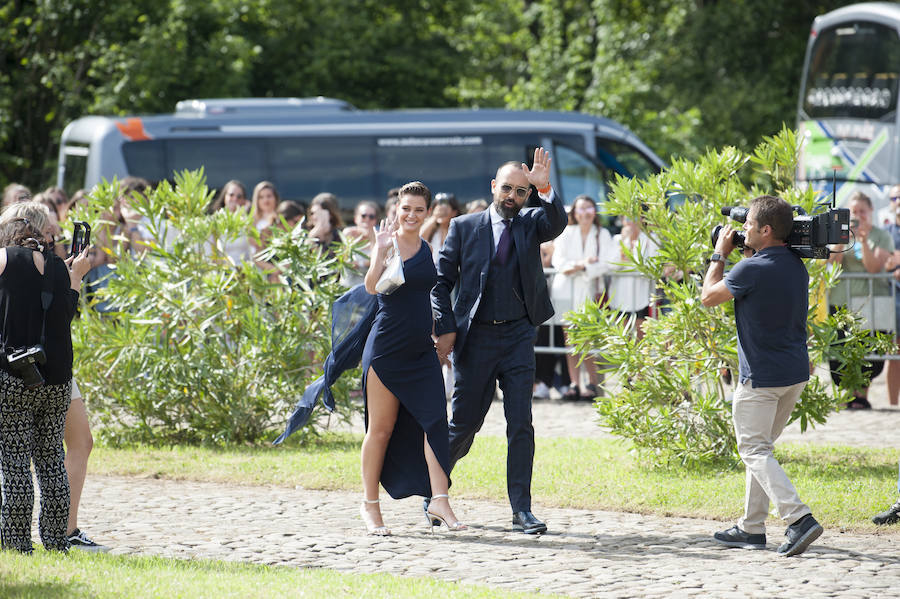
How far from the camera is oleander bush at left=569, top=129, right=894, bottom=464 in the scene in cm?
820

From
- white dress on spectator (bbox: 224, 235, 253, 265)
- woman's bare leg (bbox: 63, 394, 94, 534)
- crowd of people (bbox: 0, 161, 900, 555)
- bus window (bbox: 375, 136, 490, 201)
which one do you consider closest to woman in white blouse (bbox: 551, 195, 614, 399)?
white dress on spectator (bbox: 224, 235, 253, 265)

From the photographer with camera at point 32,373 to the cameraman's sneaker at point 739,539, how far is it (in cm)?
327

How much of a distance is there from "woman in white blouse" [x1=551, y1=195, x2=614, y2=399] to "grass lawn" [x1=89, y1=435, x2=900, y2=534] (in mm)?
2532

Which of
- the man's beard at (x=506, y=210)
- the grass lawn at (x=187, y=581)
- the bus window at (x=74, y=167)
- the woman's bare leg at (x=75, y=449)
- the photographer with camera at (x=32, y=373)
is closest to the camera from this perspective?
the grass lawn at (x=187, y=581)

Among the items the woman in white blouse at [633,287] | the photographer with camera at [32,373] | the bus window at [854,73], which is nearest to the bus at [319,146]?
the bus window at [854,73]

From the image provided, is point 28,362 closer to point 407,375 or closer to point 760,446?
point 407,375

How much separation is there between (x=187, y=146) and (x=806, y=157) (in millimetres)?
10295

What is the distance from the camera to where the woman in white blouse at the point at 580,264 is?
1210cm

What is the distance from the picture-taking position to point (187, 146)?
20.6 metres

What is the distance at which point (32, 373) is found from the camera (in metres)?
5.86

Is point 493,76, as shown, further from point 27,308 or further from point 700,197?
point 27,308

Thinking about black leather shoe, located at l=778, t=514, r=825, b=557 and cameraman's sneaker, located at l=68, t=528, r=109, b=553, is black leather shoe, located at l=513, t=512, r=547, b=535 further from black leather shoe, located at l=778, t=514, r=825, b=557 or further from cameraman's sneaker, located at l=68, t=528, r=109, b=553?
cameraman's sneaker, located at l=68, t=528, r=109, b=553

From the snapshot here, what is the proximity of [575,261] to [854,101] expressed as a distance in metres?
10.3

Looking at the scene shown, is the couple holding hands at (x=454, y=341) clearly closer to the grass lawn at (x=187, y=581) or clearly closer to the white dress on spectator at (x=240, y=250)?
the grass lawn at (x=187, y=581)
